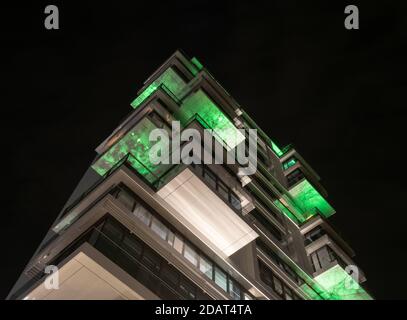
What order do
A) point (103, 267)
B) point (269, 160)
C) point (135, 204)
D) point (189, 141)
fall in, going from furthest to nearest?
1. point (269, 160)
2. point (189, 141)
3. point (135, 204)
4. point (103, 267)

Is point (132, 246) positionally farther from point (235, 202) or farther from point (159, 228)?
point (235, 202)

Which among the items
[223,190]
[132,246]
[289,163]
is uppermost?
[289,163]

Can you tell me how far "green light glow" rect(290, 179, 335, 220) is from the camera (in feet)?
110

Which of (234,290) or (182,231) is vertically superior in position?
(182,231)

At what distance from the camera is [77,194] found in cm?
2072

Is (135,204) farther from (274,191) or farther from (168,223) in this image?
(274,191)

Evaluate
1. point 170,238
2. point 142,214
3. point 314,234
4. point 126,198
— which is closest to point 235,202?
point 170,238

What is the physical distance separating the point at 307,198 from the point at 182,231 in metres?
20.1

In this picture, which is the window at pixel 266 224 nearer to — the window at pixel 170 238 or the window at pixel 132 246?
the window at pixel 170 238

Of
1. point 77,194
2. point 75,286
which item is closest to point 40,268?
point 75,286

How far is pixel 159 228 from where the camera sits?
51.9 ft

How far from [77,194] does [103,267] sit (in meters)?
10.3

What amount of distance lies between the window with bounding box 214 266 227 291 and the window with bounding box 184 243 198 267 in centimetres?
107

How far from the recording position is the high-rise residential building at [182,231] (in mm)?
12023
